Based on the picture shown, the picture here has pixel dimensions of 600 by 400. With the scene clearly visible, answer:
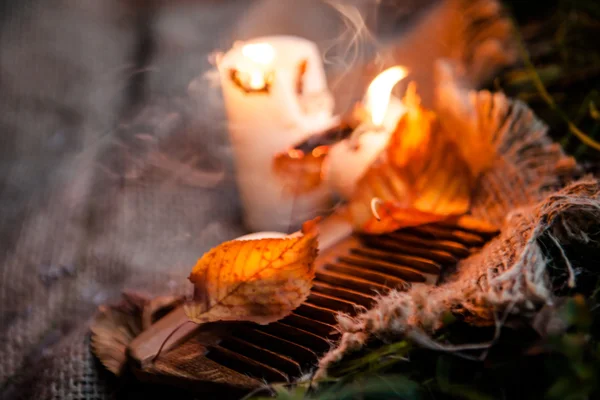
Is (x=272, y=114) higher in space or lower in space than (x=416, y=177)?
higher

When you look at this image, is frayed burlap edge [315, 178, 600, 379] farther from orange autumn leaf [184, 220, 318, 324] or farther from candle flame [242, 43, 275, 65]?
candle flame [242, 43, 275, 65]

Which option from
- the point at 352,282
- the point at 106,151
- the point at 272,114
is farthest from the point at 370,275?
the point at 106,151

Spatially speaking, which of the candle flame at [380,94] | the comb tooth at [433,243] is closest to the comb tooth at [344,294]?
the comb tooth at [433,243]

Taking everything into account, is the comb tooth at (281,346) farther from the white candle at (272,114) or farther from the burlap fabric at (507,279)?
the white candle at (272,114)

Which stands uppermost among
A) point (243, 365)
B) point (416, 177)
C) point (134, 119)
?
point (134, 119)

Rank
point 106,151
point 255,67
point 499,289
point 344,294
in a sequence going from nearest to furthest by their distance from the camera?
point 499,289 → point 344,294 → point 255,67 → point 106,151

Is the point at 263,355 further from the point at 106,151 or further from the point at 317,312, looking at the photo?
the point at 106,151

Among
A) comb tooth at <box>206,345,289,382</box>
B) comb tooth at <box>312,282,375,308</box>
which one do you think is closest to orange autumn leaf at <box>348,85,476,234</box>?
comb tooth at <box>312,282,375,308</box>
